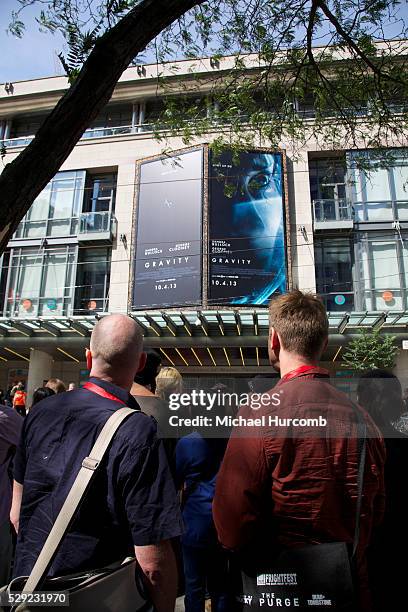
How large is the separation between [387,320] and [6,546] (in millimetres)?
16902

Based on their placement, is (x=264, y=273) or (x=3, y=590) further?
(x=264, y=273)

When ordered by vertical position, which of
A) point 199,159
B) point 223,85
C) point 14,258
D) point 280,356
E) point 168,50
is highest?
point 199,159

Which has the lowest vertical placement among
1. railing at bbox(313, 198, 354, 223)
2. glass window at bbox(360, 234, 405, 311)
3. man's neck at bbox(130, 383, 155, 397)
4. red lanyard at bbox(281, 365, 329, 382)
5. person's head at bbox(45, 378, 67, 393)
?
red lanyard at bbox(281, 365, 329, 382)

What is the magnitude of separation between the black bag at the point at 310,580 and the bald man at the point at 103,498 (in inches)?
13.5

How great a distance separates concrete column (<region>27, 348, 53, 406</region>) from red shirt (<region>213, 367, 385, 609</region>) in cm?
1981

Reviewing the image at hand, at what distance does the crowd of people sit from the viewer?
1.55 meters

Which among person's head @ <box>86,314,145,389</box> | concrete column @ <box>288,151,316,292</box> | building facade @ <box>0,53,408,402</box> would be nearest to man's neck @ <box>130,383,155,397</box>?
person's head @ <box>86,314,145,389</box>

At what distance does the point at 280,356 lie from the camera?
6.13ft

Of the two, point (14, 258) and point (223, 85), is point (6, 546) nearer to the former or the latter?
point (223, 85)

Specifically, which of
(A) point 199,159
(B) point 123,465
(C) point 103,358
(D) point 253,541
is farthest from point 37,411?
(A) point 199,159

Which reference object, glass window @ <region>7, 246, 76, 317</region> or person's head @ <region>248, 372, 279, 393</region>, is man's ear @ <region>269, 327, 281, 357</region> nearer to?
person's head @ <region>248, 372, 279, 393</region>

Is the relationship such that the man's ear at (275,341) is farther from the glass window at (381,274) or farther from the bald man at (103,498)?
the glass window at (381,274)

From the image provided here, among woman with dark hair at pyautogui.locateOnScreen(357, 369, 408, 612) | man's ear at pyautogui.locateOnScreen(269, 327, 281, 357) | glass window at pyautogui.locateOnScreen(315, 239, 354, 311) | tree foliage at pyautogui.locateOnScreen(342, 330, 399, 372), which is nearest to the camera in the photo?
woman with dark hair at pyautogui.locateOnScreen(357, 369, 408, 612)

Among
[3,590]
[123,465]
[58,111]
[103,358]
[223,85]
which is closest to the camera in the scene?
[3,590]
